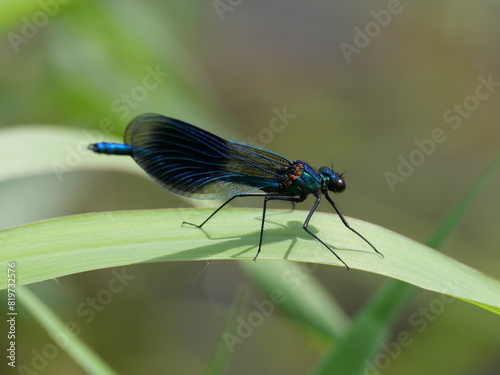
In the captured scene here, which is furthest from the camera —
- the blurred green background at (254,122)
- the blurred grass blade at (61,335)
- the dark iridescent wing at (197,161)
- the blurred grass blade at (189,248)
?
the blurred green background at (254,122)

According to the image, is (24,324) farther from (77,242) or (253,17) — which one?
(253,17)

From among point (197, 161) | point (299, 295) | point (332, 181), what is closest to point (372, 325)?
point (299, 295)

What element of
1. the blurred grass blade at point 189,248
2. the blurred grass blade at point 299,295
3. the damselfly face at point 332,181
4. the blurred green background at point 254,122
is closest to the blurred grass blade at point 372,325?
the blurred grass blade at point 189,248

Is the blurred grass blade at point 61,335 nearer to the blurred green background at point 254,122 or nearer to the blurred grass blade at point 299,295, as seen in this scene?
the blurred green background at point 254,122

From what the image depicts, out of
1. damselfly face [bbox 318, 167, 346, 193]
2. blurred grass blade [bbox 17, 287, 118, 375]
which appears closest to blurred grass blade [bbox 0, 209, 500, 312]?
blurred grass blade [bbox 17, 287, 118, 375]

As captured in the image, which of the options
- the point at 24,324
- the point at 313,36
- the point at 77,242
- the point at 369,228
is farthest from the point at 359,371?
the point at 313,36
